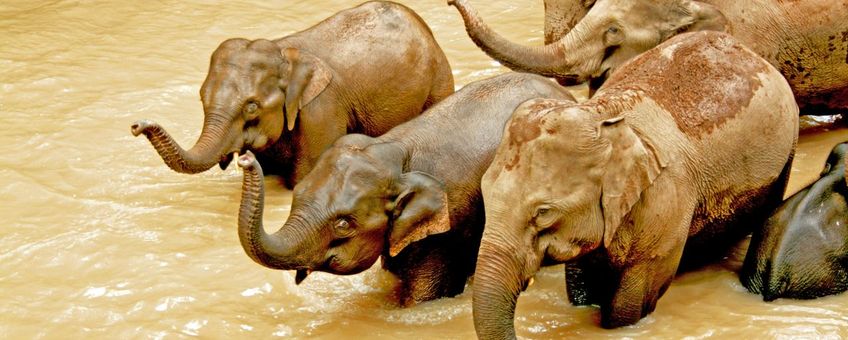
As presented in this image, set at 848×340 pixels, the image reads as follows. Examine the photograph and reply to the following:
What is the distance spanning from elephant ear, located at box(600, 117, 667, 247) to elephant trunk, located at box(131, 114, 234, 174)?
253 centimetres

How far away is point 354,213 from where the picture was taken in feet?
20.0

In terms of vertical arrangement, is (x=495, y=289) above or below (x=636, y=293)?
above

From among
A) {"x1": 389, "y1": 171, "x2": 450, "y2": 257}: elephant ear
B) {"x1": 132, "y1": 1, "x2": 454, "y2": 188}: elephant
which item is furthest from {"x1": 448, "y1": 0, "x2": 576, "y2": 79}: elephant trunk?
{"x1": 389, "y1": 171, "x2": 450, "y2": 257}: elephant ear

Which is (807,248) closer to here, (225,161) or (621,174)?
(621,174)

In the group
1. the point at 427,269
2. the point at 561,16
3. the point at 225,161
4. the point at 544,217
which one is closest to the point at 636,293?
the point at 544,217

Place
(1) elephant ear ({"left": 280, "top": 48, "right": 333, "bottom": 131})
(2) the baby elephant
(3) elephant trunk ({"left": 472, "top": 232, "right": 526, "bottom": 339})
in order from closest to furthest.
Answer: (3) elephant trunk ({"left": 472, "top": 232, "right": 526, "bottom": 339}), (2) the baby elephant, (1) elephant ear ({"left": 280, "top": 48, "right": 333, "bottom": 131})

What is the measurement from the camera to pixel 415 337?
623 cm

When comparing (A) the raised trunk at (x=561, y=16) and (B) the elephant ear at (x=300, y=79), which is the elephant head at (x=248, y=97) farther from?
(A) the raised trunk at (x=561, y=16)

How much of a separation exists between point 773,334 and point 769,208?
828mm

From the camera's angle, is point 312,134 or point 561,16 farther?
point 561,16

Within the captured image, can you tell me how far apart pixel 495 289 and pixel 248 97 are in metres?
2.60

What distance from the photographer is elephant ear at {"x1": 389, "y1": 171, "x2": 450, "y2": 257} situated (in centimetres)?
621

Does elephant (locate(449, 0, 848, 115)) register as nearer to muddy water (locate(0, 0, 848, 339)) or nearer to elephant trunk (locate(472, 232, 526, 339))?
muddy water (locate(0, 0, 848, 339))

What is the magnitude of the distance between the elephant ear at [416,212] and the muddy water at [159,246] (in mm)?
419
